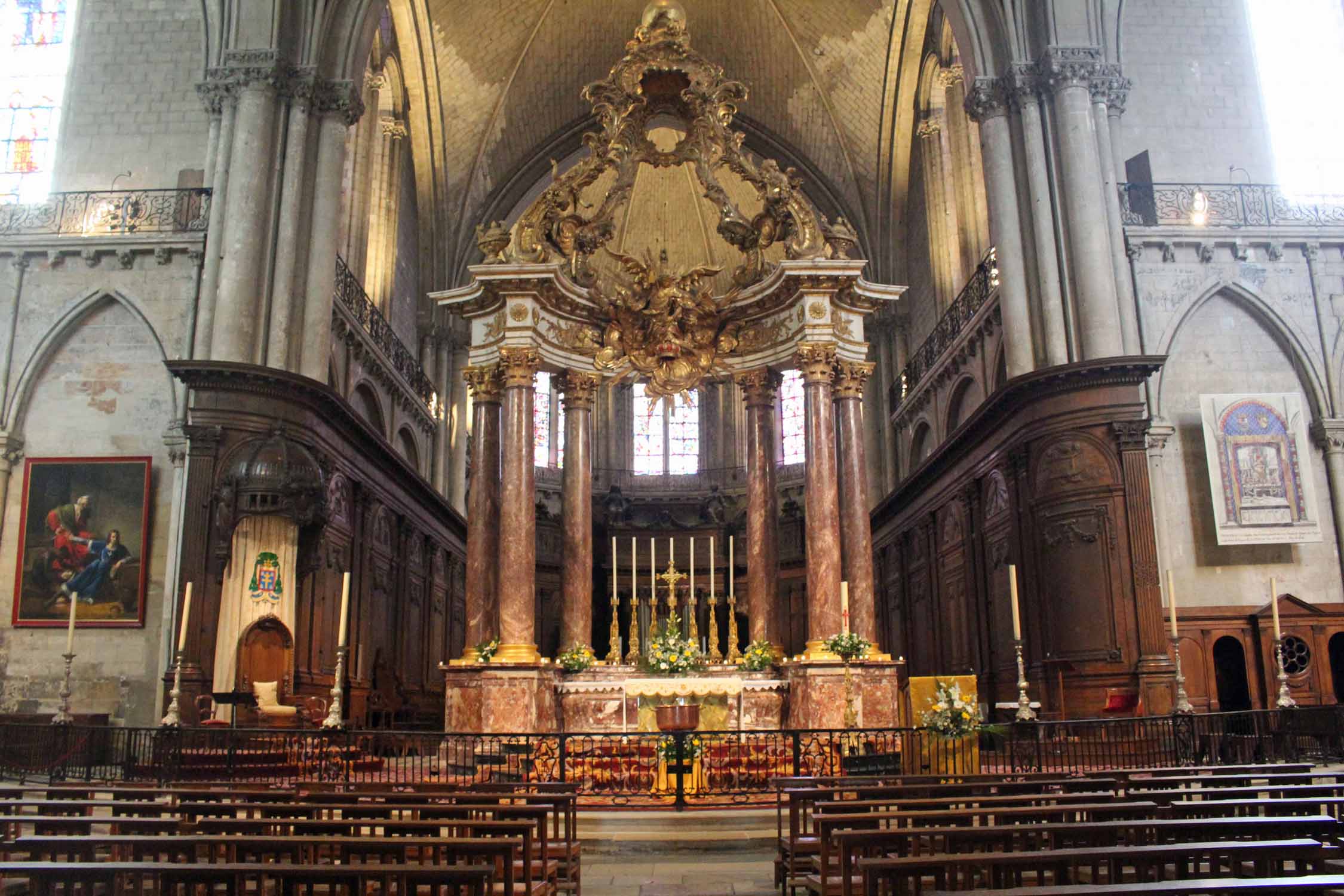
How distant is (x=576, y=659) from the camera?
15.5m

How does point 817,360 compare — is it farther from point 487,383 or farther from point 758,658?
point 487,383

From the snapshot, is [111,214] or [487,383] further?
[111,214]

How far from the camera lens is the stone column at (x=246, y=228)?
58.0ft

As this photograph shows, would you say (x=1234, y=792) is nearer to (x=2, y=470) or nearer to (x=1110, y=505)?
(x=1110, y=505)

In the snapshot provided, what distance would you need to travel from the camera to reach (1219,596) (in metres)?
17.8

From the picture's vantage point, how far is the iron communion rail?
11.1m

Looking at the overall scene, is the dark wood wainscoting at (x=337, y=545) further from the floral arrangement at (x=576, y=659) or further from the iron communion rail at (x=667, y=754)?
the floral arrangement at (x=576, y=659)

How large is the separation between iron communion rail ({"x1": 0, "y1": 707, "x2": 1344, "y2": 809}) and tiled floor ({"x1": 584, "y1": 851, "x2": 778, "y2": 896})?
3.32ft

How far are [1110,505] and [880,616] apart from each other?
15702 mm

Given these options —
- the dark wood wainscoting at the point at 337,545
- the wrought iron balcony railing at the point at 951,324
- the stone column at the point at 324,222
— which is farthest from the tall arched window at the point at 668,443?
the stone column at the point at 324,222

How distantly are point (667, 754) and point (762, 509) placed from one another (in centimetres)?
517

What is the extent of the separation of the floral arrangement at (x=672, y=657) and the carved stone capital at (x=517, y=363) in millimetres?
4153

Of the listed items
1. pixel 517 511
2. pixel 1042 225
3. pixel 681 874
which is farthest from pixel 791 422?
pixel 681 874

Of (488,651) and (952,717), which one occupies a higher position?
(488,651)
